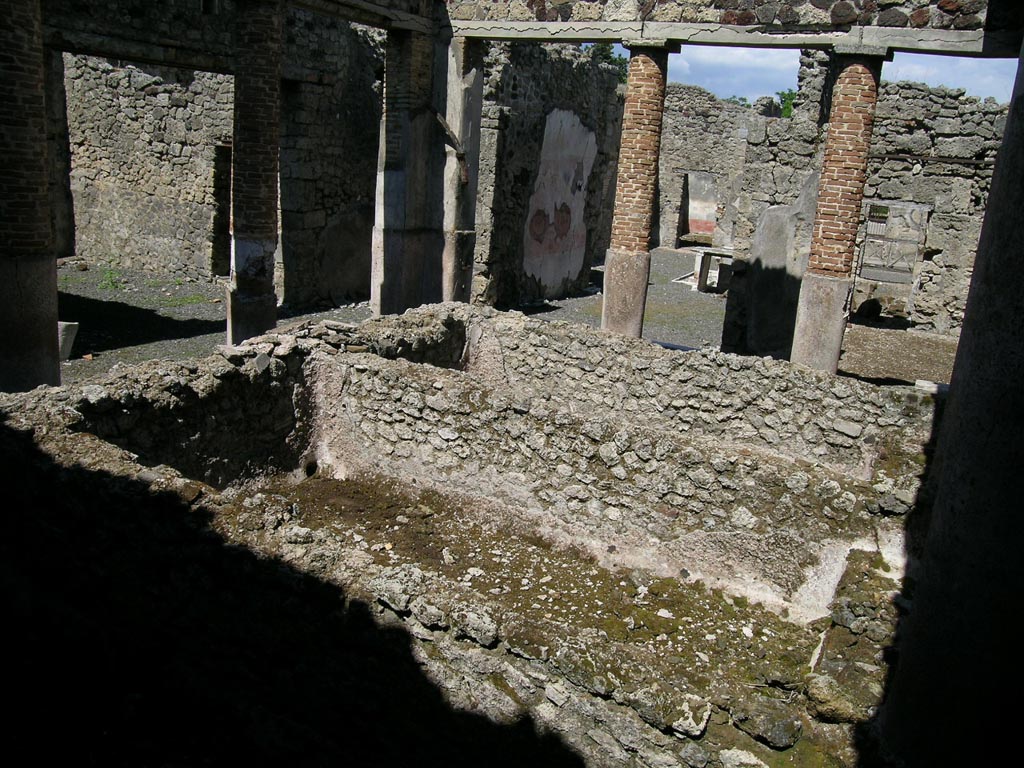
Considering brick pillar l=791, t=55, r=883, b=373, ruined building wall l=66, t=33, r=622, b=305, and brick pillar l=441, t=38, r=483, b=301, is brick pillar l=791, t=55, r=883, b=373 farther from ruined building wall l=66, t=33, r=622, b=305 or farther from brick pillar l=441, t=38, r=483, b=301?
ruined building wall l=66, t=33, r=622, b=305

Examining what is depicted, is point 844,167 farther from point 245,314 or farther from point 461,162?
point 245,314

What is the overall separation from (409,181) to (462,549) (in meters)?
7.36

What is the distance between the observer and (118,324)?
12.0m

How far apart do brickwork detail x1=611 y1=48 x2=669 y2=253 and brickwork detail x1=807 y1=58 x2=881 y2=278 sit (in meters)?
1.95

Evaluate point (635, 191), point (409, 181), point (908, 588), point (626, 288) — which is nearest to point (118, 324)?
point (409, 181)

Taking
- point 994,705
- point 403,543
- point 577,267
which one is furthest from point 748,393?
point 577,267

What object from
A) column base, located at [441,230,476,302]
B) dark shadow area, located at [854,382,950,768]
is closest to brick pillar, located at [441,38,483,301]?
column base, located at [441,230,476,302]

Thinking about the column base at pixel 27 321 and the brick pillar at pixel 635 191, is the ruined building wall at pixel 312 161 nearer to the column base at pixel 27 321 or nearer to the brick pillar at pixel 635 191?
the brick pillar at pixel 635 191

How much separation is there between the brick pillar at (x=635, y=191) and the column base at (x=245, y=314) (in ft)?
13.5

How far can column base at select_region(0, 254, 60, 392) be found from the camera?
749cm

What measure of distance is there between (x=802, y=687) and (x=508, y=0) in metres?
9.59

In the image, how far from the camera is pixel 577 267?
18078 mm

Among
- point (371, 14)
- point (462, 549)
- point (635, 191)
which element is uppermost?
point (371, 14)

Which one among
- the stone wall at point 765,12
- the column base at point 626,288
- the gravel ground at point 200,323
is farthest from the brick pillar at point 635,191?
the gravel ground at point 200,323
